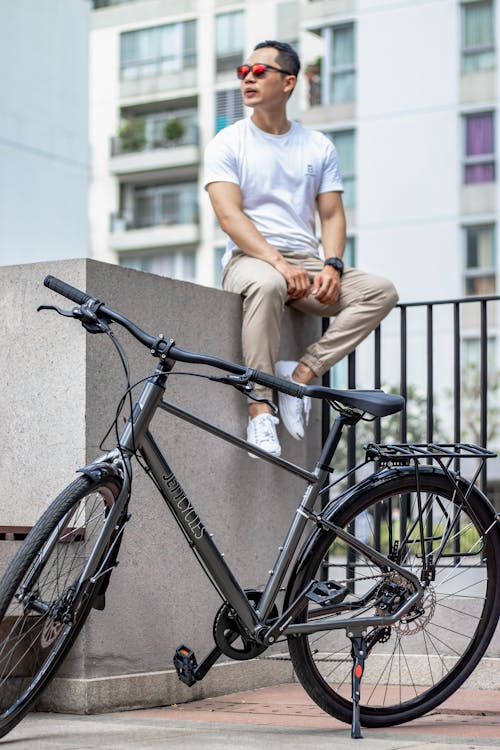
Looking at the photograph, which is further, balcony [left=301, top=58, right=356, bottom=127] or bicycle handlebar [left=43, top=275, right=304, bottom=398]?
balcony [left=301, top=58, right=356, bottom=127]

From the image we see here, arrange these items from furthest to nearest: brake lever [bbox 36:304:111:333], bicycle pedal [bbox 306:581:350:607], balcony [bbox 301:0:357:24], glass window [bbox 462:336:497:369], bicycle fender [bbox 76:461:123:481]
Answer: balcony [bbox 301:0:357:24]
glass window [bbox 462:336:497:369]
bicycle pedal [bbox 306:581:350:607]
brake lever [bbox 36:304:111:333]
bicycle fender [bbox 76:461:123:481]

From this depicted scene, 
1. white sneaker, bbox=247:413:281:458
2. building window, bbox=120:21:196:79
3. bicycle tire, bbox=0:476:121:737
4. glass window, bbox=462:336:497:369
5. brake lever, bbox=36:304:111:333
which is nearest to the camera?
bicycle tire, bbox=0:476:121:737

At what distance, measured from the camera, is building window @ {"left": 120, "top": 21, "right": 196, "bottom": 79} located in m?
44.0

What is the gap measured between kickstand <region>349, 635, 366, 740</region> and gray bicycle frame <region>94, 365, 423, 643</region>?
0.05 metres

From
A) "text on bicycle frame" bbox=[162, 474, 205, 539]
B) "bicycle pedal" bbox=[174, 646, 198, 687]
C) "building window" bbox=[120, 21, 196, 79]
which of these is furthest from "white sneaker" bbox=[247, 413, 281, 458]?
"building window" bbox=[120, 21, 196, 79]

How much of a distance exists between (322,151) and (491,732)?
2544mm

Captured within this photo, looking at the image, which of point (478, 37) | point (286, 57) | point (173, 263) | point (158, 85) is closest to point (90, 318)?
point (286, 57)

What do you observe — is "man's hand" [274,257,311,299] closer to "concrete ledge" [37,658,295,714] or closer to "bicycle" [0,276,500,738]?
"bicycle" [0,276,500,738]

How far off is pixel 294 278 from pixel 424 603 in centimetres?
152

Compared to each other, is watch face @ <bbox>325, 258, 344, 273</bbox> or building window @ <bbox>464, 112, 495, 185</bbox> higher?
building window @ <bbox>464, 112, 495, 185</bbox>

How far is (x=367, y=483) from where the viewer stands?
4.04m

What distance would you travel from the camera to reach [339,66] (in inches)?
1517

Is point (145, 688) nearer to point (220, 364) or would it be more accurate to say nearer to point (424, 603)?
point (424, 603)

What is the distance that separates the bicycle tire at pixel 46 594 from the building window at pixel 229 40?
40043 millimetres
